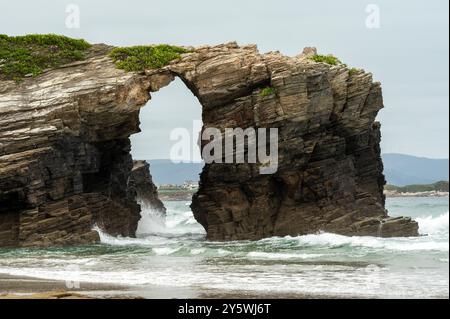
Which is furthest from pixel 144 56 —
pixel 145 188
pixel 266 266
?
pixel 145 188

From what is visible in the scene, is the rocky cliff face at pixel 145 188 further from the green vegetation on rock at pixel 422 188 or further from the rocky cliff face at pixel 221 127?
the green vegetation on rock at pixel 422 188

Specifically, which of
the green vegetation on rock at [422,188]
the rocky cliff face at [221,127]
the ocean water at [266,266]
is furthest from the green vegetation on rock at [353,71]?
the green vegetation on rock at [422,188]

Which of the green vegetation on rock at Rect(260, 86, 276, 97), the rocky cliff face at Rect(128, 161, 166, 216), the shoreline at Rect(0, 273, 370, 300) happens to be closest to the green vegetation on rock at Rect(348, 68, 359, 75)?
the green vegetation on rock at Rect(260, 86, 276, 97)

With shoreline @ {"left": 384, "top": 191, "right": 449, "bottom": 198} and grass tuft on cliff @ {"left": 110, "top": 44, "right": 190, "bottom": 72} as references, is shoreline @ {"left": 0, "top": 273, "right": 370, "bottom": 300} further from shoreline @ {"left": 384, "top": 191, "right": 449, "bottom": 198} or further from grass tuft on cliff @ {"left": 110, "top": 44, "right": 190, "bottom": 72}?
shoreline @ {"left": 384, "top": 191, "right": 449, "bottom": 198}

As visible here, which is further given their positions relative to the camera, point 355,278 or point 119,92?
point 119,92

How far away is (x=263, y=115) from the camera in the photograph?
39.0 meters

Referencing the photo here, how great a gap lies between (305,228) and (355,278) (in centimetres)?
1697

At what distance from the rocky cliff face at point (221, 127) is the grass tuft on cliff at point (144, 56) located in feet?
1.57

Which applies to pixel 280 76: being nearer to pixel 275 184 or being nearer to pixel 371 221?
pixel 275 184

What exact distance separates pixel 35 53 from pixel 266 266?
21.0m

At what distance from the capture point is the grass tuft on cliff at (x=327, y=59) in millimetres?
40875

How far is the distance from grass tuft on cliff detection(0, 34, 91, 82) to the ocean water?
32.3 feet

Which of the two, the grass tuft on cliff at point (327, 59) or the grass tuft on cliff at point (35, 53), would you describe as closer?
the grass tuft on cliff at point (35, 53)
